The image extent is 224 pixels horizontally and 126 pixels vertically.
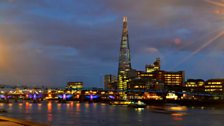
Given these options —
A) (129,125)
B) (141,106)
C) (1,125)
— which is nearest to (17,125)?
(1,125)

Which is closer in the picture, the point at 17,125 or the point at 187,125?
the point at 17,125

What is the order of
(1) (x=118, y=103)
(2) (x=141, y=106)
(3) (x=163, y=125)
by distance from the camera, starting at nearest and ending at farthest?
(3) (x=163, y=125) < (2) (x=141, y=106) < (1) (x=118, y=103)

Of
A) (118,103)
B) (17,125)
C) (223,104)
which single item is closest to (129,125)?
(17,125)

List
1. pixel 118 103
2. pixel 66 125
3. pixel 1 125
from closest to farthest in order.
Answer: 1. pixel 1 125
2. pixel 66 125
3. pixel 118 103

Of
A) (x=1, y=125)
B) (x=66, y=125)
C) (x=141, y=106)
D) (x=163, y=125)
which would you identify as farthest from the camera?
(x=141, y=106)

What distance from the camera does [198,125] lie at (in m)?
62.1

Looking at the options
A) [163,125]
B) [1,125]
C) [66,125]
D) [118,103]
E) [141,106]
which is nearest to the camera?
[1,125]

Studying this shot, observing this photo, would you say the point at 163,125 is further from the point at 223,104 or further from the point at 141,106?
the point at 223,104

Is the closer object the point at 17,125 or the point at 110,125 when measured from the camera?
the point at 17,125

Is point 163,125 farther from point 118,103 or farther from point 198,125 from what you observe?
point 118,103

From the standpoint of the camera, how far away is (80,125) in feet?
186

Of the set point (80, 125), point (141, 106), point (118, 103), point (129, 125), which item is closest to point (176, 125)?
point (129, 125)

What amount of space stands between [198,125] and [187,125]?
239 cm

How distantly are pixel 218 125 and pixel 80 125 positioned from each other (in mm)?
22080
